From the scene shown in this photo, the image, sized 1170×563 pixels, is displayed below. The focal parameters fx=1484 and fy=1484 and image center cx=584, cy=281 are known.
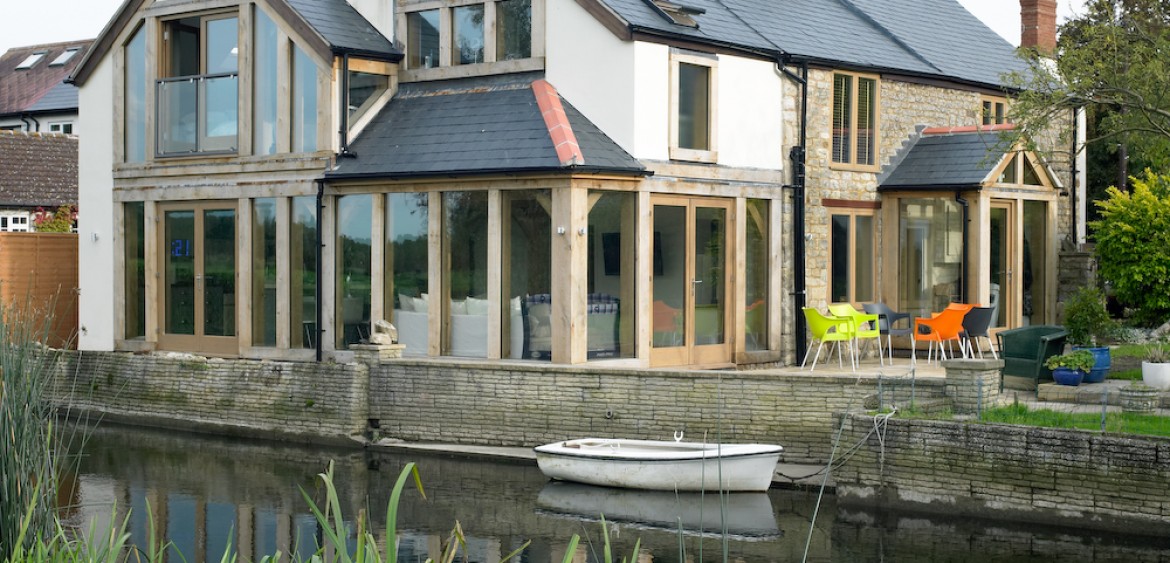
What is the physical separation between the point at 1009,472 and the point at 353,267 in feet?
33.0

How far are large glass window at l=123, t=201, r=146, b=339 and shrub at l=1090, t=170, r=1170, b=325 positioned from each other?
553 inches

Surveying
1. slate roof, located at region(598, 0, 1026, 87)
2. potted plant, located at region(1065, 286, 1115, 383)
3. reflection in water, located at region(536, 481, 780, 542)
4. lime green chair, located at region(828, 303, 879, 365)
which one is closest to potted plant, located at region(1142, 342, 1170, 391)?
lime green chair, located at region(828, 303, 879, 365)

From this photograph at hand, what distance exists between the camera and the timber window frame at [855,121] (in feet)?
70.7

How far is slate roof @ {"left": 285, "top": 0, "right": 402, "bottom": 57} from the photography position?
794 inches

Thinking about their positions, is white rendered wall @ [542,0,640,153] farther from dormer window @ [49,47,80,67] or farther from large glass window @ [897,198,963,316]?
dormer window @ [49,47,80,67]

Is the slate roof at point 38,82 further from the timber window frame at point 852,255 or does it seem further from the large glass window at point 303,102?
the timber window frame at point 852,255

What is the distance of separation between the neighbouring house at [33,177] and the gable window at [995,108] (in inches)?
768

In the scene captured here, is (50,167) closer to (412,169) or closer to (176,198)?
(176,198)

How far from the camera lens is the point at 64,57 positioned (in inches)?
1976

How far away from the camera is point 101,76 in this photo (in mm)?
22734

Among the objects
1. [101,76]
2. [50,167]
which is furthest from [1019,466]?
[50,167]

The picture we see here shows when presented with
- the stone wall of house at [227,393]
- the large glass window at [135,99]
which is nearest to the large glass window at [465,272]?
the stone wall of house at [227,393]

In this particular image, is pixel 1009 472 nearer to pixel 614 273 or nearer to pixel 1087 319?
pixel 614 273

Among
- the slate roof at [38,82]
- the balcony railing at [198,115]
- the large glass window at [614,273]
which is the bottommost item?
the large glass window at [614,273]
